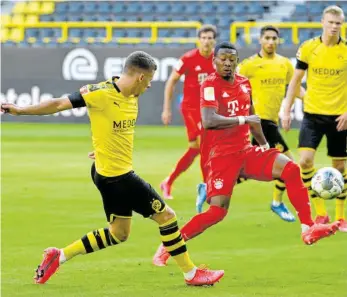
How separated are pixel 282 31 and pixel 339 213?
20.5 meters

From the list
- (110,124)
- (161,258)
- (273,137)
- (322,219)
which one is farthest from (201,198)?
(110,124)

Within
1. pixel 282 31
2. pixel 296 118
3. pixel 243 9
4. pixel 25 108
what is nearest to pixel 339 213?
pixel 25 108

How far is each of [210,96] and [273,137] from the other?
374 cm

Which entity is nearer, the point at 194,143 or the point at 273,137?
the point at 273,137

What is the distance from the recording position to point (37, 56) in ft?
97.5

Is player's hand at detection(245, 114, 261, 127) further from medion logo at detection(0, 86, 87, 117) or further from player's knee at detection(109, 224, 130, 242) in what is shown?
medion logo at detection(0, 86, 87, 117)

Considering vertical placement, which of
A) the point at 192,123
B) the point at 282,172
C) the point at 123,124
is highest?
the point at 123,124

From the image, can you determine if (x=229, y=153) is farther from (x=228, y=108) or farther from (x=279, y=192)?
(x=279, y=192)

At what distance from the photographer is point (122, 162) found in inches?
325

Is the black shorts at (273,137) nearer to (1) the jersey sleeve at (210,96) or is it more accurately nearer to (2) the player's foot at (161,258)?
(1) the jersey sleeve at (210,96)

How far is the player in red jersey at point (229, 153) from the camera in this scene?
9242 millimetres

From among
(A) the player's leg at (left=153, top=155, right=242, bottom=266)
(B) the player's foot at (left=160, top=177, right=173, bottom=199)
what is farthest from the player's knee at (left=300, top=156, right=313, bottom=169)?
(B) the player's foot at (left=160, top=177, right=173, bottom=199)

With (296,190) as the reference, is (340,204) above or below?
below

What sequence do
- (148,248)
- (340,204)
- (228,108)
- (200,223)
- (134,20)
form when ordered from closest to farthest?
(200,223) → (228,108) → (148,248) → (340,204) → (134,20)
